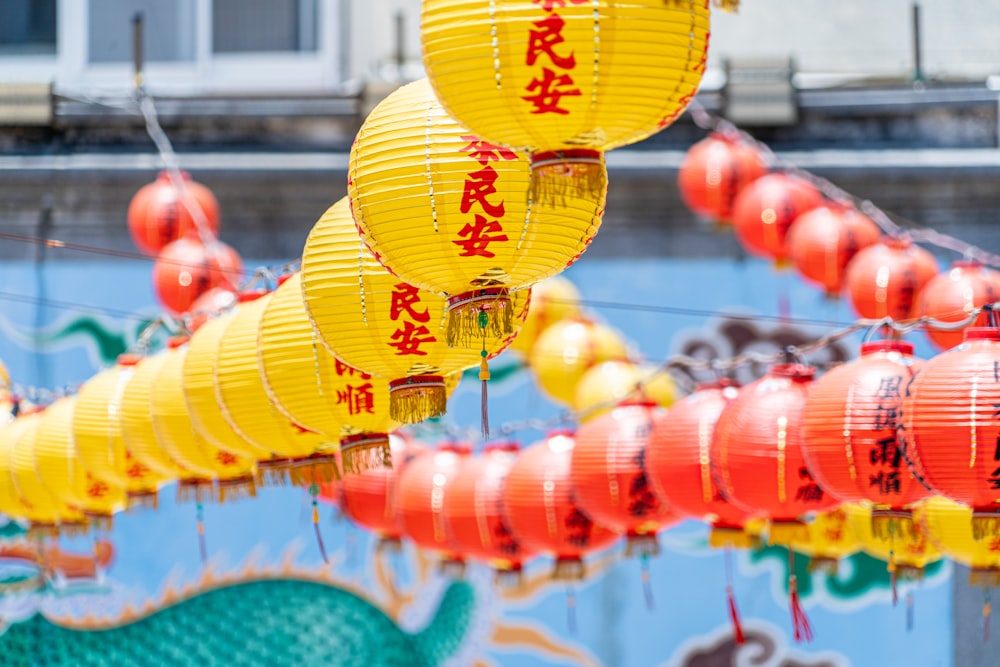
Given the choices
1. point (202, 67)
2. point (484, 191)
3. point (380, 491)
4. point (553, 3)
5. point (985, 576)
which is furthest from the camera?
point (202, 67)

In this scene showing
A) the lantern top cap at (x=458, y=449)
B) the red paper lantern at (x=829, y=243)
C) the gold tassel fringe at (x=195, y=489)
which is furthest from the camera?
the red paper lantern at (x=829, y=243)

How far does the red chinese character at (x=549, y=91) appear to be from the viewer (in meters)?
4.88

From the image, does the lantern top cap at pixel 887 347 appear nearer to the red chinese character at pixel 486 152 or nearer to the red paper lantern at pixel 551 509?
the red paper lantern at pixel 551 509

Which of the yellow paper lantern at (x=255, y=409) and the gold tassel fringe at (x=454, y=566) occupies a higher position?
the yellow paper lantern at (x=255, y=409)

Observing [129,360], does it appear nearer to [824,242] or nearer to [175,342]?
[175,342]

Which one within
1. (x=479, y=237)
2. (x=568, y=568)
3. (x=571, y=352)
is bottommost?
(x=568, y=568)

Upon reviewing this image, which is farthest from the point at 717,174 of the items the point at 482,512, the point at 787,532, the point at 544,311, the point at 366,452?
the point at 366,452

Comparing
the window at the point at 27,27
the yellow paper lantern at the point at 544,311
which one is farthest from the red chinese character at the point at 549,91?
the window at the point at 27,27

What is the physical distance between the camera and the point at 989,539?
7.37m

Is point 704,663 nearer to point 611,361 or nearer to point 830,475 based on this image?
point 611,361

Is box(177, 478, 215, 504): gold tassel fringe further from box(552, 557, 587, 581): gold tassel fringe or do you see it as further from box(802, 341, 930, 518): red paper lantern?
box(802, 341, 930, 518): red paper lantern

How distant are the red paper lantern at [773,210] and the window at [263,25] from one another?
419 cm

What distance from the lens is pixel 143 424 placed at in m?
8.42

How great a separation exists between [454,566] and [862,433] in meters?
3.95
